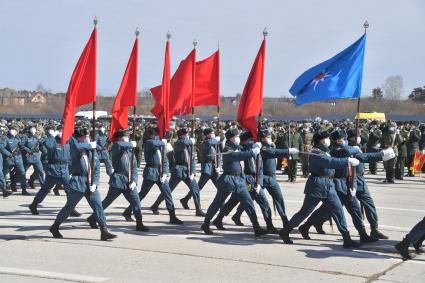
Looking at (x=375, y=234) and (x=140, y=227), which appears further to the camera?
(x=140, y=227)

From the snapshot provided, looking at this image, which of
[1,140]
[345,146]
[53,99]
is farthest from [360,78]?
[53,99]

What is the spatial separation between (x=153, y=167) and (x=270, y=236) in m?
2.73

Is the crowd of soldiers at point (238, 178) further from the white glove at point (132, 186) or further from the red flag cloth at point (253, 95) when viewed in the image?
the red flag cloth at point (253, 95)

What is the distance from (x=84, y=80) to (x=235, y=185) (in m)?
3.09

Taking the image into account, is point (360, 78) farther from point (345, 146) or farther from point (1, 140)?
point (1, 140)

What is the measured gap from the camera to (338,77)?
1117 cm

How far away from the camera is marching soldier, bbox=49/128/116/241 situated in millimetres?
10203

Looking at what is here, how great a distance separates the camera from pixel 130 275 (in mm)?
7914

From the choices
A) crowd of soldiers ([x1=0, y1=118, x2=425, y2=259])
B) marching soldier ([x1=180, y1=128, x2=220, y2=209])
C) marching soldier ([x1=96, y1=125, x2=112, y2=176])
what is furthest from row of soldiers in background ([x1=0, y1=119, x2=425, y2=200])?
crowd of soldiers ([x1=0, y1=118, x2=425, y2=259])

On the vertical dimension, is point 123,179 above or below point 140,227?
above

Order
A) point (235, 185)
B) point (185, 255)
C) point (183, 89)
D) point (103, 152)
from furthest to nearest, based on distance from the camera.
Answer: point (103, 152) < point (183, 89) < point (235, 185) < point (185, 255)

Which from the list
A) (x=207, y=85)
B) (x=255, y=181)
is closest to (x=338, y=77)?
(x=255, y=181)

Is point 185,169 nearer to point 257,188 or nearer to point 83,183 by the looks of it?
point 257,188

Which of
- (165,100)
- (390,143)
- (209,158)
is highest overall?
(165,100)
